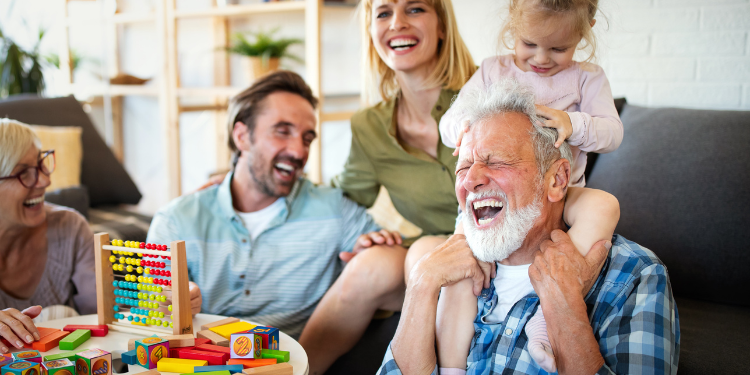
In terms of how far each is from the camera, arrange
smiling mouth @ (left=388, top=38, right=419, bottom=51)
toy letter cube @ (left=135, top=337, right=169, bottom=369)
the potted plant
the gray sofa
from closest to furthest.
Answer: toy letter cube @ (left=135, top=337, right=169, bottom=369) < the gray sofa < smiling mouth @ (left=388, top=38, right=419, bottom=51) < the potted plant

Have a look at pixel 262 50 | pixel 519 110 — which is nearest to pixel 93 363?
pixel 519 110

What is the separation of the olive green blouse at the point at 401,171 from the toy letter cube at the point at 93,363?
3.89 feet

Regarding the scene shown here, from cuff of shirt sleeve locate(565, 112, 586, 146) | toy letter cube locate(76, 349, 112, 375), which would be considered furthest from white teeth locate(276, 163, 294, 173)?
cuff of shirt sleeve locate(565, 112, 586, 146)

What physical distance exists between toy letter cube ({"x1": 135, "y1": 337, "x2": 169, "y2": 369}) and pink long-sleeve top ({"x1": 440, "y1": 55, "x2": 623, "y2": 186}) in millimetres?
925

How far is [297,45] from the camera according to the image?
4.07 m

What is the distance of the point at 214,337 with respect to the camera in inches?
57.6

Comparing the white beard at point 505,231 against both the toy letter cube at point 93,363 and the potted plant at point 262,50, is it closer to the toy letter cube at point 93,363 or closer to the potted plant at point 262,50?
the toy letter cube at point 93,363

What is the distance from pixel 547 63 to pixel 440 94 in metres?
0.66

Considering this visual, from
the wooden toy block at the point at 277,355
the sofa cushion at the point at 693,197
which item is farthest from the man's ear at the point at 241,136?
the sofa cushion at the point at 693,197

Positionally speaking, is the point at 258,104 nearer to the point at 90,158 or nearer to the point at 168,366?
the point at 168,366

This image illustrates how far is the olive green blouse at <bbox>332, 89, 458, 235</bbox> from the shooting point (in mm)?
2105

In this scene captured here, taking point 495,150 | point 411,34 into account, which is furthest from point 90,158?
point 495,150

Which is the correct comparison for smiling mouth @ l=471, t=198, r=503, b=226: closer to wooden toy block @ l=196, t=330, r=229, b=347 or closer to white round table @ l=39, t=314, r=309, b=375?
white round table @ l=39, t=314, r=309, b=375

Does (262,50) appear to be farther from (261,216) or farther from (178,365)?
(178,365)
